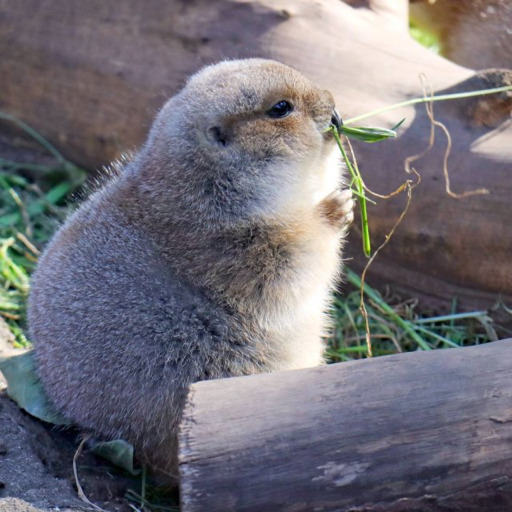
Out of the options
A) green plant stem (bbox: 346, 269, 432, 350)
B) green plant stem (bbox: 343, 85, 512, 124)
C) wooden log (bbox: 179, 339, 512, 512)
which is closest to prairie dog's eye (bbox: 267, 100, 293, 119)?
green plant stem (bbox: 343, 85, 512, 124)

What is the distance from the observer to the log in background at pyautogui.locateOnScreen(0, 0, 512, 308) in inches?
183

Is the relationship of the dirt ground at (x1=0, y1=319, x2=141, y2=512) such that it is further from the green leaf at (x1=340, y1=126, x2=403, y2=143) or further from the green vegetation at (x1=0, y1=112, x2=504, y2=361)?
the green leaf at (x1=340, y1=126, x2=403, y2=143)

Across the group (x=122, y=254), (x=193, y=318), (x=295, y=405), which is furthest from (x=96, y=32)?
(x=295, y=405)

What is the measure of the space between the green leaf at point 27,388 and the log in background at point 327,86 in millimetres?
1958

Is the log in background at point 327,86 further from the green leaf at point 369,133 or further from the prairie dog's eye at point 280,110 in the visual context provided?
the prairie dog's eye at point 280,110

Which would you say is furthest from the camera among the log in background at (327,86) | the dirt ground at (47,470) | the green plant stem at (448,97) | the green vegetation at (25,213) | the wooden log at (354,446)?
the green vegetation at (25,213)

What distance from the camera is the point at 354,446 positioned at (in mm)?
2609

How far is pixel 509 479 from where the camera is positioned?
258cm

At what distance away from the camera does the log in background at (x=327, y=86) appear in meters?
4.65

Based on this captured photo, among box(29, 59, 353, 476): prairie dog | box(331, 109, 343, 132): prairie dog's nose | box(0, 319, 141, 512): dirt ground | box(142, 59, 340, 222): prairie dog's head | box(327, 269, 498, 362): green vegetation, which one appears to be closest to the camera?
box(0, 319, 141, 512): dirt ground

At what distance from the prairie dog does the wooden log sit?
91cm

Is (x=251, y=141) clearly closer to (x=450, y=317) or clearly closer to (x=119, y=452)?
(x=119, y=452)

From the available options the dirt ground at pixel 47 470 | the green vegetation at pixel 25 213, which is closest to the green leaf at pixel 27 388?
the dirt ground at pixel 47 470

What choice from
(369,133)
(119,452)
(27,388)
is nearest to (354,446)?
(119,452)
